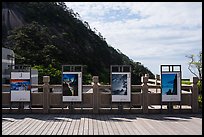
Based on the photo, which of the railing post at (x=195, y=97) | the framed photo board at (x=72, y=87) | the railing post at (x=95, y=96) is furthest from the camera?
the railing post at (x=195, y=97)

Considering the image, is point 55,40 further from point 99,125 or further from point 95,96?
point 99,125

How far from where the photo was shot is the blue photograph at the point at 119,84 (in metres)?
12.6

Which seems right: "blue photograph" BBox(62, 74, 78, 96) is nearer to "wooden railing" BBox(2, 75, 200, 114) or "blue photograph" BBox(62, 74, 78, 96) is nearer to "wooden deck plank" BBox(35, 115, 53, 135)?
"wooden railing" BBox(2, 75, 200, 114)

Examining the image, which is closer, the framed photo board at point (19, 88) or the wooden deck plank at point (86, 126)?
the wooden deck plank at point (86, 126)

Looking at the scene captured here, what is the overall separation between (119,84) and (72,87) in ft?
6.04

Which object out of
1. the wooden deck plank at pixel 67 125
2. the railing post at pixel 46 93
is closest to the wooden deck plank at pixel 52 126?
the wooden deck plank at pixel 67 125

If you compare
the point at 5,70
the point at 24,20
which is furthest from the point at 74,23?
the point at 5,70

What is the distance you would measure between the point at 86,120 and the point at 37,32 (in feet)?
132

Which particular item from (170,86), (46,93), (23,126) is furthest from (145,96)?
(23,126)

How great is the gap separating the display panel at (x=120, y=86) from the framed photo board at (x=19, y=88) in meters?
3.31

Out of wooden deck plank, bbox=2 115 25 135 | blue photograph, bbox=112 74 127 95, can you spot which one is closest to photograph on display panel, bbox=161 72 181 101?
blue photograph, bbox=112 74 127 95

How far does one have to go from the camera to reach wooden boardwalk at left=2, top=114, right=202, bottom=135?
29.0 feet

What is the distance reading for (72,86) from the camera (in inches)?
494

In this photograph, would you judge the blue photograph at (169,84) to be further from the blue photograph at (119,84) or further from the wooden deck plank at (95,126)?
the wooden deck plank at (95,126)
